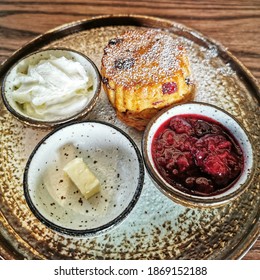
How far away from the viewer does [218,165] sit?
1.15 meters

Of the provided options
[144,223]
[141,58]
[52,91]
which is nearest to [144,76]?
[141,58]

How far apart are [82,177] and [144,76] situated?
399mm

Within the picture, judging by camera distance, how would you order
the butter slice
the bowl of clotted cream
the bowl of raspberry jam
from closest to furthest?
1. the bowl of raspberry jam
2. the butter slice
3. the bowl of clotted cream

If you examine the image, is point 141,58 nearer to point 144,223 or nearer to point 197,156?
point 197,156

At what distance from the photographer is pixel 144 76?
136 cm

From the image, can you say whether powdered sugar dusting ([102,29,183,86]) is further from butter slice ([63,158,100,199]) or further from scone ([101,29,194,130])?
butter slice ([63,158,100,199])

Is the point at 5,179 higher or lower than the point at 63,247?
higher

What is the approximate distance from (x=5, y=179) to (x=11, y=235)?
21 cm

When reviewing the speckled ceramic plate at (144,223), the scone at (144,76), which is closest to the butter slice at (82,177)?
the speckled ceramic plate at (144,223)

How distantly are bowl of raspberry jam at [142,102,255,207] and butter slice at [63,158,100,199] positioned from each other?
0.19 metres

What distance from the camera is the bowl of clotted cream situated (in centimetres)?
140

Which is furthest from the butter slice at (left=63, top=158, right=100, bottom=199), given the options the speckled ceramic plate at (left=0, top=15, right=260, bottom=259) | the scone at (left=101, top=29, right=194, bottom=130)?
the scone at (left=101, top=29, right=194, bottom=130)

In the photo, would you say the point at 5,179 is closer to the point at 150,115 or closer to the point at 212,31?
the point at 150,115
